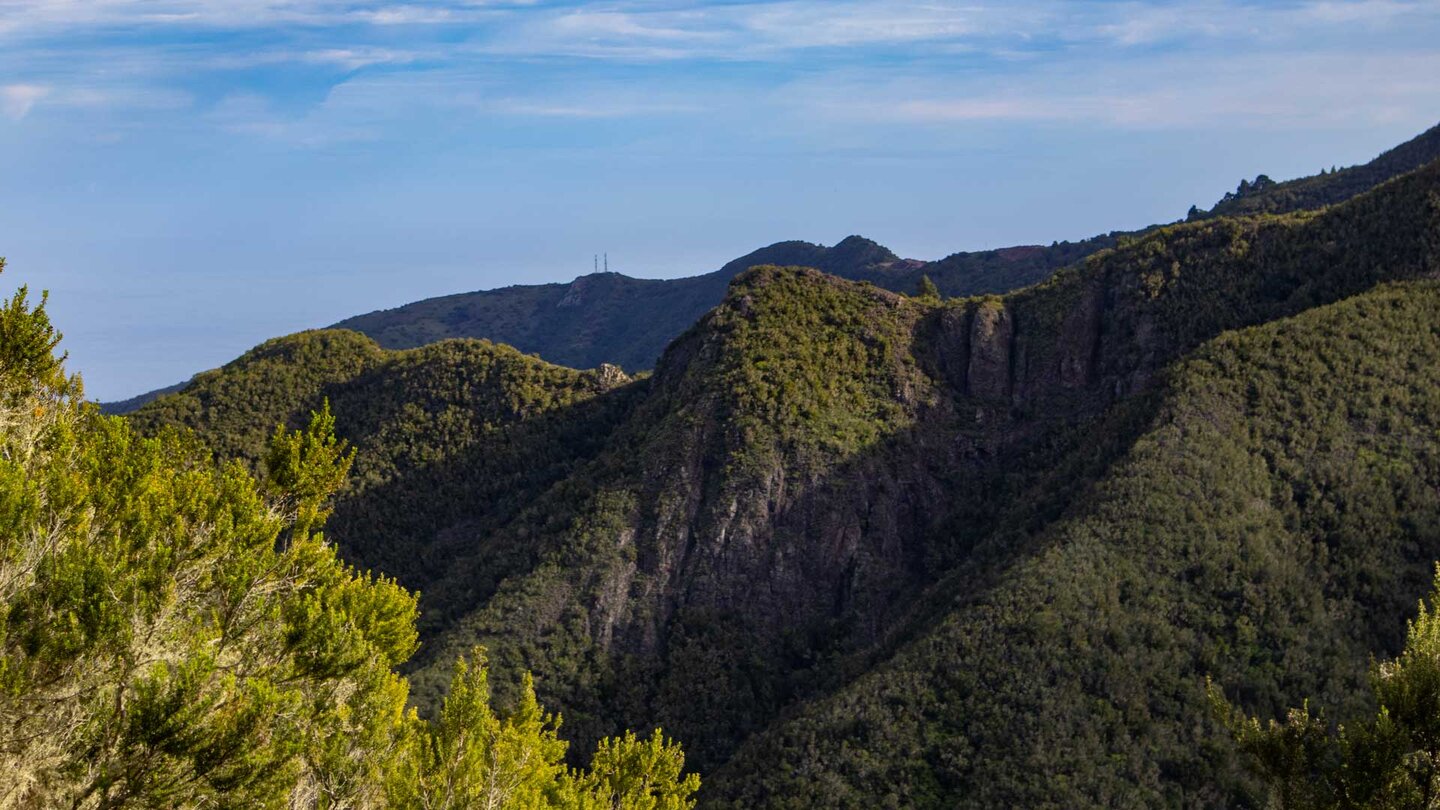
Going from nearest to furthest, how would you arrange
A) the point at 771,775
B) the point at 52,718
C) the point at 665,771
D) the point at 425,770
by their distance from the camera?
the point at 52,718
the point at 425,770
the point at 665,771
the point at 771,775

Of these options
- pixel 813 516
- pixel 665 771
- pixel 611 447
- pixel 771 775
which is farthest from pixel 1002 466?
pixel 665 771

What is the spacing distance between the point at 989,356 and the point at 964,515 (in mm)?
13053

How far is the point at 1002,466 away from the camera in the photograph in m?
67.8

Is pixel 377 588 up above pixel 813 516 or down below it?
above

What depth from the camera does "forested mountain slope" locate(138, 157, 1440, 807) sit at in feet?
146

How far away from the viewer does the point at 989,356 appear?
7300cm

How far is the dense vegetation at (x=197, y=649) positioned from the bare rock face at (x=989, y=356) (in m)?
49.1

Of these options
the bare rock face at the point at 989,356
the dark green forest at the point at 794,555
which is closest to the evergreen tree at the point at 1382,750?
the dark green forest at the point at 794,555

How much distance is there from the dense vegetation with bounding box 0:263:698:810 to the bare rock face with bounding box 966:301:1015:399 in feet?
161

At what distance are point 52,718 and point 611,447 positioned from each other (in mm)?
55488

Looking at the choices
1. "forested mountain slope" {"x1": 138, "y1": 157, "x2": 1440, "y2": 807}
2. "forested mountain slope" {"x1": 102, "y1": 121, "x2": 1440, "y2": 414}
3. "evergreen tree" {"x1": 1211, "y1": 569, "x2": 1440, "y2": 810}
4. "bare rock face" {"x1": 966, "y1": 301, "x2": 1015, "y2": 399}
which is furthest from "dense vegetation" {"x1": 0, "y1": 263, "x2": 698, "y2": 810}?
"forested mountain slope" {"x1": 102, "y1": 121, "x2": 1440, "y2": 414}

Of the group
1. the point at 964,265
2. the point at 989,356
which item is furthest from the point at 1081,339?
the point at 964,265

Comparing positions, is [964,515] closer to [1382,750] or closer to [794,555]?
[794,555]

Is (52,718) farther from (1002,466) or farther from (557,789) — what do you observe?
(1002,466)
